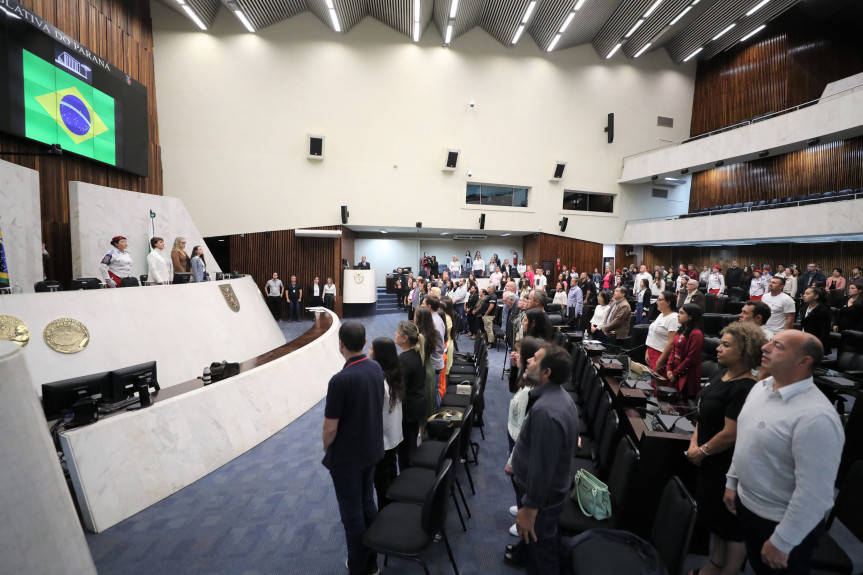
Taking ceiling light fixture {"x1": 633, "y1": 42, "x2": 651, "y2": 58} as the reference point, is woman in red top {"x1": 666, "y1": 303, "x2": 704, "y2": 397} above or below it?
below

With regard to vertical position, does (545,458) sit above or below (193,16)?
below

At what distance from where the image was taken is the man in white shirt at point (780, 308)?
4.68 meters

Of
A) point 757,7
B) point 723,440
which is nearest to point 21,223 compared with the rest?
point 723,440

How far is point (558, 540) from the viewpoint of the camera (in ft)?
6.33

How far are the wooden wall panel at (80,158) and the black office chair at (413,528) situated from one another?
641cm

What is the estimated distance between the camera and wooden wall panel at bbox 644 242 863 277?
1080cm

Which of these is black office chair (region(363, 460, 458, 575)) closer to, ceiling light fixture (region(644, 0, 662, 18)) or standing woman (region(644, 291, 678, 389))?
standing woman (region(644, 291, 678, 389))

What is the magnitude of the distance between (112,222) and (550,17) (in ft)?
42.4

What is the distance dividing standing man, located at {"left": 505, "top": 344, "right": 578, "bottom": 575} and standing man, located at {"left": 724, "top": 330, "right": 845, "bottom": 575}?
2.28 ft

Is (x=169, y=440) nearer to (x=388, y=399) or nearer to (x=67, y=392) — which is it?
(x=67, y=392)

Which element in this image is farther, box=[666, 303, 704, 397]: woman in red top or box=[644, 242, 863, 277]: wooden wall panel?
box=[644, 242, 863, 277]: wooden wall panel

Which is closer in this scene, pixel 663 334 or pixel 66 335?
pixel 66 335

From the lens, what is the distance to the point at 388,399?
2.42m

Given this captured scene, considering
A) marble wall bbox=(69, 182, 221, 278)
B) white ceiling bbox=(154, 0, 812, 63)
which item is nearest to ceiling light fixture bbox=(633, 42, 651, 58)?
white ceiling bbox=(154, 0, 812, 63)
